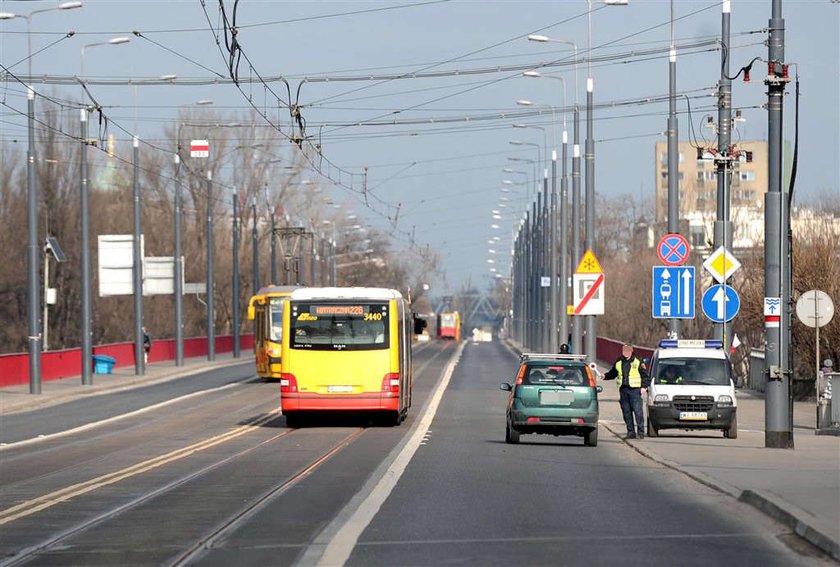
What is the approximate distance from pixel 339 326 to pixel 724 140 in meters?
8.75

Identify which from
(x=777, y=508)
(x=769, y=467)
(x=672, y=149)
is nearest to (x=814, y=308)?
(x=769, y=467)

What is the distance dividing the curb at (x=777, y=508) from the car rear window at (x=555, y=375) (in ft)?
16.3

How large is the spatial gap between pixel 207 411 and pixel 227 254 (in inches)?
2575

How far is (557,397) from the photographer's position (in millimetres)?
25734

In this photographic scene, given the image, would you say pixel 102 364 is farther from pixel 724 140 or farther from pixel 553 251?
pixel 724 140

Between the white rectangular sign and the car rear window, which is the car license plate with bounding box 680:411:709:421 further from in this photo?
the white rectangular sign

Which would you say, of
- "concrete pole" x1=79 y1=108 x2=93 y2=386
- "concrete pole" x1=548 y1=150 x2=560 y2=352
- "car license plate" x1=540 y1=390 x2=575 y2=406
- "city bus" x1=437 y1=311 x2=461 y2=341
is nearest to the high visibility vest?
"car license plate" x1=540 y1=390 x2=575 y2=406

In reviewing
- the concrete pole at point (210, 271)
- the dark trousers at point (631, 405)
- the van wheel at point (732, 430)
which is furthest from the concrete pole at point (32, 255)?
the concrete pole at point (210, 271)

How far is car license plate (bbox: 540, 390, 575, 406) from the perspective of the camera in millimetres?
25688

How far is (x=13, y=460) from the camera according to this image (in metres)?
23.8

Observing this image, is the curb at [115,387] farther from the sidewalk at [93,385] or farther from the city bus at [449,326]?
the city bus at [449,326]

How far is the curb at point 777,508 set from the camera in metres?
12.0

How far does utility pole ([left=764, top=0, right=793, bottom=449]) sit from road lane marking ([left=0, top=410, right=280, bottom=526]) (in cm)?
885

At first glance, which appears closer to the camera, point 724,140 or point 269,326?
point 724,140
